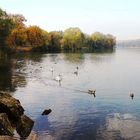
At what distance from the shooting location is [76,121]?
39.3 metres

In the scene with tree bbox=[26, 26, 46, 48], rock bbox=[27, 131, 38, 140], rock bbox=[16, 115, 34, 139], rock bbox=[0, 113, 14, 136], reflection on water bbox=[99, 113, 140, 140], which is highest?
tree bbox=[26, 26, 46, 48]

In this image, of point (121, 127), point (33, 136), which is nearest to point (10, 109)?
point (33, 136)

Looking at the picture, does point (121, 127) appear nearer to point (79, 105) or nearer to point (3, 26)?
point (79, 105)

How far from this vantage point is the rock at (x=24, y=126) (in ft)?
113

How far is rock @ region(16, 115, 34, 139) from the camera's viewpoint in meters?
34.5

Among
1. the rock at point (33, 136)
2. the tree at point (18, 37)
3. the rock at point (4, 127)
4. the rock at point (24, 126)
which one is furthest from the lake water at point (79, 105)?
the tree at point (18, 37)

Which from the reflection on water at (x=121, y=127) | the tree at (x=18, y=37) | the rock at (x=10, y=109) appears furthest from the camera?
the tree at (x=18, y=37)

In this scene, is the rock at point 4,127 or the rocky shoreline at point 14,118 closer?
the rock at point 4,127

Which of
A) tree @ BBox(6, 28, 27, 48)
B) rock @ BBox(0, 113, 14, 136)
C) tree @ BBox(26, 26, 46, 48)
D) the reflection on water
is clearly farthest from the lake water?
tree @ BBox(26, 26, 46, 48)

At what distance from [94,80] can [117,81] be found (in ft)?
18.2

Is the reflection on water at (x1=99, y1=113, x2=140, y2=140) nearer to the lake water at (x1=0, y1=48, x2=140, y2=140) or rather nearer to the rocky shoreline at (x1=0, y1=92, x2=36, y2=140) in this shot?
the lake water at (x1=0, y1=48, x2=140, y2=140)

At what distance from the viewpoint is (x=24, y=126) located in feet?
119

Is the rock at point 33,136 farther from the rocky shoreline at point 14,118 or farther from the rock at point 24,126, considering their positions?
the rock at point 24,126

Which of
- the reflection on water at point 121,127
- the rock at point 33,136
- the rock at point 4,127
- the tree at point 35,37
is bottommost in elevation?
the reflection on water at point 121,127
